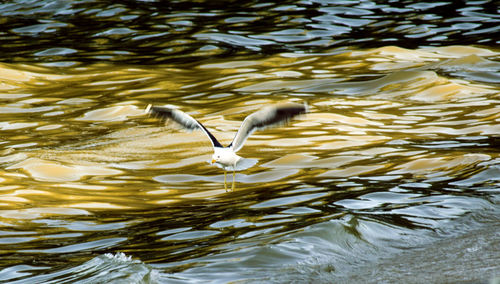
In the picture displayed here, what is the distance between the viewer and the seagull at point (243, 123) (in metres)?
6.00

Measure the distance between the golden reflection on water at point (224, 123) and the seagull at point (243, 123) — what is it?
34 cm

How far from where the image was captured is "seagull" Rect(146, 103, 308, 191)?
236 inches

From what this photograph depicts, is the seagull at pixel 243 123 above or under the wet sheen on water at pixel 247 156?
above

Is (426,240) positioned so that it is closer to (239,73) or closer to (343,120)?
(343,120)

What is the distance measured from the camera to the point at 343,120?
8.48 m

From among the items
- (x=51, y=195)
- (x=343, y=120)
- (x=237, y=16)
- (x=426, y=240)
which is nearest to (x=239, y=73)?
(x=343, y=120)

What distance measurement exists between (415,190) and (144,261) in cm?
225

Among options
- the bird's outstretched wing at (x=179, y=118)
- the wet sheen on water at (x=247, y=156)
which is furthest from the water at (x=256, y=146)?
the bird's outstretched wing at (x=179, y=118)

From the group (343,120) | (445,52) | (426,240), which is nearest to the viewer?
(426,240)

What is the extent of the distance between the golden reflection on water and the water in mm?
32

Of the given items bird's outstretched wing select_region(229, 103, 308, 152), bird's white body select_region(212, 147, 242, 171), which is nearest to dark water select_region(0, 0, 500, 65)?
bird's white body select_region(212, 147, 242, 171)

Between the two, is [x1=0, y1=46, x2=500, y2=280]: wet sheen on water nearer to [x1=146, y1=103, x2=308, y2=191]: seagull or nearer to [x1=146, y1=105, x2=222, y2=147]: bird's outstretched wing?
[x1=146, y1=103, x2=308, y2=191]: seagull

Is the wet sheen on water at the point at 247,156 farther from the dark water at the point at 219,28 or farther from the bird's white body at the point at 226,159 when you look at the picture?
the dark water at the point at 219,28

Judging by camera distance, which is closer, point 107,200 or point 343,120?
point 107,200
